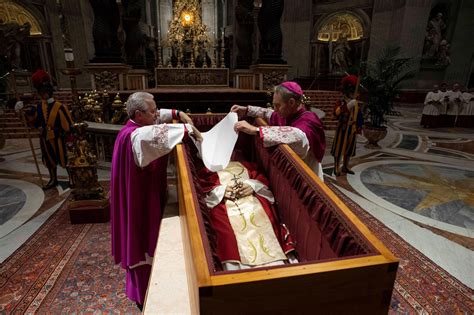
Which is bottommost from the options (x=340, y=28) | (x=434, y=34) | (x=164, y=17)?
(x=434, y=34)

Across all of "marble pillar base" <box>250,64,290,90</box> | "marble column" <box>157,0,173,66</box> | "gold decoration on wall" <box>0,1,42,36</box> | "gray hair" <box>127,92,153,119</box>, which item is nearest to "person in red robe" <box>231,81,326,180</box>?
"gray hair" <box>127,92,153,119</box>

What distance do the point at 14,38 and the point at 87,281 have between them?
546 inches

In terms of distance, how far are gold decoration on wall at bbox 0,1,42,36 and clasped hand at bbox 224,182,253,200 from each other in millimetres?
14500

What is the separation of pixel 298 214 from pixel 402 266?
1.54m

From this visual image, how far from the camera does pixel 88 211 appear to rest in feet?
10.2

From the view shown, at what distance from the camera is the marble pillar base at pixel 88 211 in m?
3.08

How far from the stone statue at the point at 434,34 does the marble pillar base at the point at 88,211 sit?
16.9 m

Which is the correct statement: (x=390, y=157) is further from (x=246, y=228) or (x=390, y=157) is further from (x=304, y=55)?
(x=304, y=55)

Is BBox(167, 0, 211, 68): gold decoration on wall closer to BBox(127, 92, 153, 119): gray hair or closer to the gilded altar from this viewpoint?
the gilded altar

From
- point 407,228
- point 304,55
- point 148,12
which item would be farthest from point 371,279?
point 148,12

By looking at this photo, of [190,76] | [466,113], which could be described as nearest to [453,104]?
[466,113]

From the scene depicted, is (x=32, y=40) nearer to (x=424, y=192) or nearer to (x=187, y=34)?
(x=187, y=34)

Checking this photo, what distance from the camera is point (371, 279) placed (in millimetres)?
867

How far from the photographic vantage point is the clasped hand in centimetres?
199
